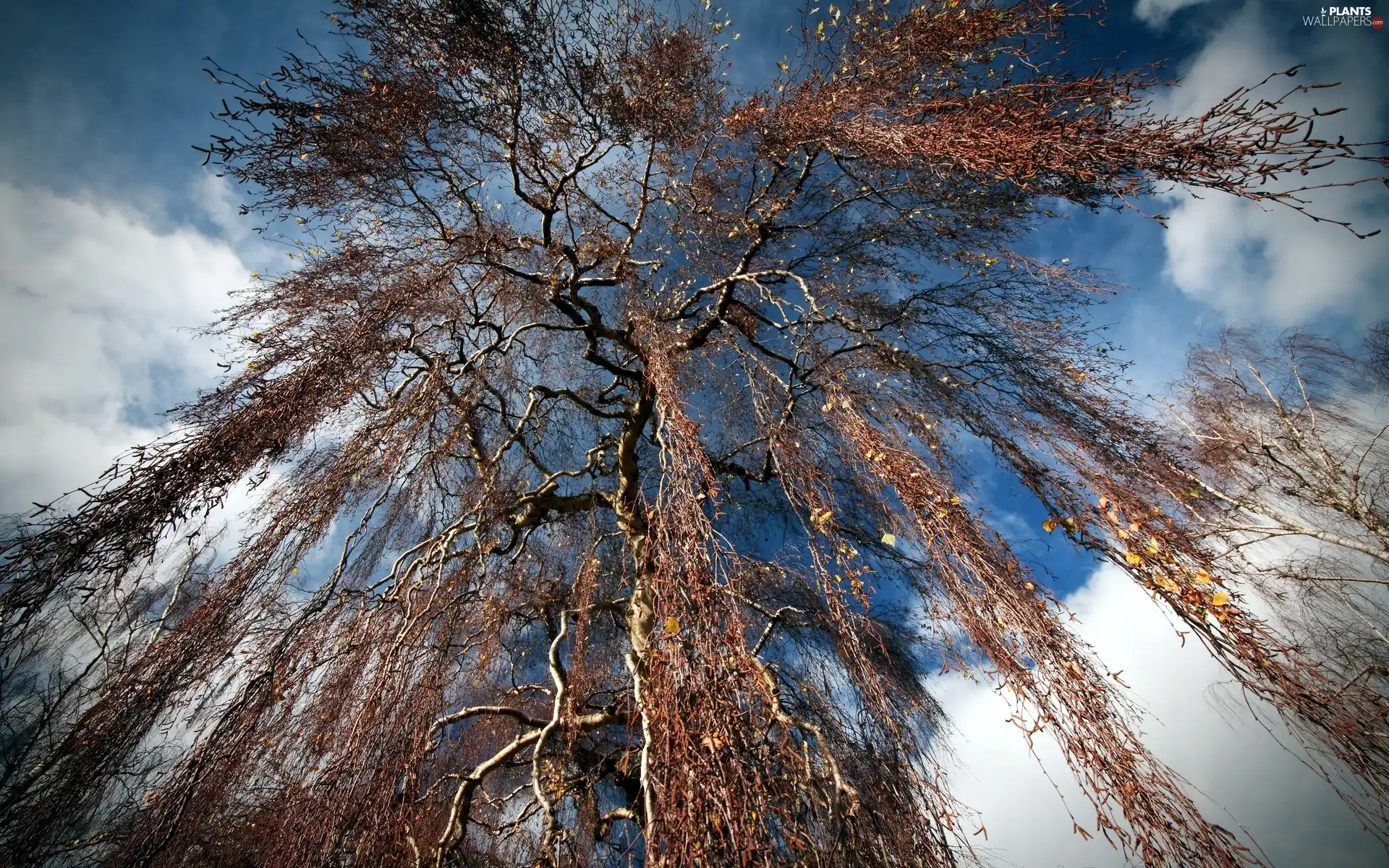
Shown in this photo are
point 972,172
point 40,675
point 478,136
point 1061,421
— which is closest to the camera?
point 972,172

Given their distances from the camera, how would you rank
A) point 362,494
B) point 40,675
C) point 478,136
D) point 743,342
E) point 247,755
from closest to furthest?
point 247,755 → point 362,494 → point 478,136 → point 743,342 → point 40,675

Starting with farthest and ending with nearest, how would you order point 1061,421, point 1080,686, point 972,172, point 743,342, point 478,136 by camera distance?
point 743,342 < point 478,136 < point 1061,421 < point 972,172 < point 1080,686

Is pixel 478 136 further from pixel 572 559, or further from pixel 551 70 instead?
pixel 572 559

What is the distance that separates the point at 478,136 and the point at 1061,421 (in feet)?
15.2

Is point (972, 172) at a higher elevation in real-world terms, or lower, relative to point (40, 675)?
higher

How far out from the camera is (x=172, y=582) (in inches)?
272

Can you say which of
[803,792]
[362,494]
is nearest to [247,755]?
[362,494]

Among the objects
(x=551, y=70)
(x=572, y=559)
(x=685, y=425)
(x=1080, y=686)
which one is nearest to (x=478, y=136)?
(x=551, y=70)

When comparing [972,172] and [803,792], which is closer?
[803,792]

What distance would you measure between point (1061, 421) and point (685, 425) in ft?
9.17

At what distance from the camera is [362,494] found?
9.23 ft

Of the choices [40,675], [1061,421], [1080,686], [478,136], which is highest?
[478,136]

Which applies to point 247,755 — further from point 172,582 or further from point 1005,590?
point 172,582

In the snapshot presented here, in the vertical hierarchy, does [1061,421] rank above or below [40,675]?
below
